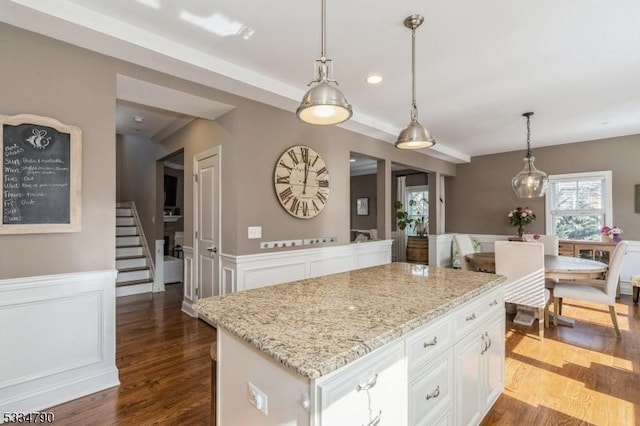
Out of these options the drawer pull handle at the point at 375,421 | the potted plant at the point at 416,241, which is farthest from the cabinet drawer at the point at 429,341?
the potted plant at the point at 416,241

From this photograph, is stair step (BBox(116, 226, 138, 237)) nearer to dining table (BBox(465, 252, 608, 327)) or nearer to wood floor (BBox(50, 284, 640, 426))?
wood floor (BBox(50, 284, 640, 426))

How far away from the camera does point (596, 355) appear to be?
9.54 ft

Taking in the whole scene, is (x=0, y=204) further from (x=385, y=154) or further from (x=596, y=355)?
(x=596, y=355)

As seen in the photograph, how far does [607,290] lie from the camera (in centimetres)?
330

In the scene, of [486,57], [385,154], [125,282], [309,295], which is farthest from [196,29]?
[125,282]

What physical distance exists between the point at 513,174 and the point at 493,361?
5341 millimetres

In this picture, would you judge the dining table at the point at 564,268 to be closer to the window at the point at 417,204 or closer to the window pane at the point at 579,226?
the window pane at the point at 579,226

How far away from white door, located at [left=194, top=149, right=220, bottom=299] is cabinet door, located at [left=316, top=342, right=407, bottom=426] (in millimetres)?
2682

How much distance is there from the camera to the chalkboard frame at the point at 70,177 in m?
2.00

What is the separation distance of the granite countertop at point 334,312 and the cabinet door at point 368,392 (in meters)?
0.07

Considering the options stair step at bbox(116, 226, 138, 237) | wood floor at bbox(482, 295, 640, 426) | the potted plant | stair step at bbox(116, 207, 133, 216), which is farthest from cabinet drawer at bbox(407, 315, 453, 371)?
stair step at bbox(116, 207, 133, 216)

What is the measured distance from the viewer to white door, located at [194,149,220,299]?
11.7 feet

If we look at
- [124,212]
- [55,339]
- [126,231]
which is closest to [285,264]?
[55,339]

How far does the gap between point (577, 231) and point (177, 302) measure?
686 cm
